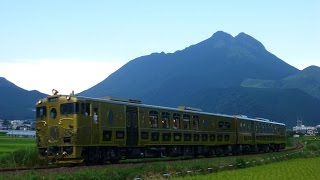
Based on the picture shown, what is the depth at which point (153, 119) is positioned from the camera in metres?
31.2

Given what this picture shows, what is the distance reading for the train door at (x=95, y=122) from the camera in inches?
1016

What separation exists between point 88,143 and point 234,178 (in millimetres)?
8486

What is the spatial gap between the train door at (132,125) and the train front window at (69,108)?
4.24 metres

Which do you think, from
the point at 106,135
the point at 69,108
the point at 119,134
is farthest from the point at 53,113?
the point at 119,134

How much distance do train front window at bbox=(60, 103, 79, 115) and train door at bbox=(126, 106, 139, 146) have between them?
4244 mm

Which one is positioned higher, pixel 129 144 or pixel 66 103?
pixel 66 103

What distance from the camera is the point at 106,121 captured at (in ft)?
88.3

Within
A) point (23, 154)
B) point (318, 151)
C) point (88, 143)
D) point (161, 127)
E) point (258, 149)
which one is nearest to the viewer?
point (88, 143)

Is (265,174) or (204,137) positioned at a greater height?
(204,137)

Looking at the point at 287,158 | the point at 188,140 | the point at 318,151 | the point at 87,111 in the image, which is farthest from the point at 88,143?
the point at 318,151

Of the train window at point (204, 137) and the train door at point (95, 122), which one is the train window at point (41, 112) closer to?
the train door at point (95, 122)

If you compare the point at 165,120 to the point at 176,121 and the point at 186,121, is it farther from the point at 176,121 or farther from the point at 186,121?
the point at 186,121

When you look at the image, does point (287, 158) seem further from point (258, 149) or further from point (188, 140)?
point (258, 149)

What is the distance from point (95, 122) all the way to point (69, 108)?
1592mm
